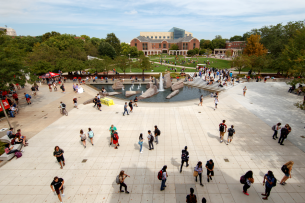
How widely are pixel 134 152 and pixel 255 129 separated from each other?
10254mm

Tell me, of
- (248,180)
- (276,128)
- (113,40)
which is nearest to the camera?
(248,180)

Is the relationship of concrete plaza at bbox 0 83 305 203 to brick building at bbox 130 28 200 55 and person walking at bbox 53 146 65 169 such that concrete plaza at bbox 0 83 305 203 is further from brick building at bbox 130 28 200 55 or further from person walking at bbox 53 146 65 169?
brick building at bbox 130 28 200 55

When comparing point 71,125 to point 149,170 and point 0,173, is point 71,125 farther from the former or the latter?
point 149,170

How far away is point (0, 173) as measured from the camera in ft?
30.1

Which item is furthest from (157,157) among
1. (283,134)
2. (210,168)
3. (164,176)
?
(283,134)

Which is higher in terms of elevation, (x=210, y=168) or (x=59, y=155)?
(x=59, y=155)

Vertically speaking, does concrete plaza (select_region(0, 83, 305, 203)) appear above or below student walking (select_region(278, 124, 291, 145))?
below

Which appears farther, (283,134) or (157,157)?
(283,134)

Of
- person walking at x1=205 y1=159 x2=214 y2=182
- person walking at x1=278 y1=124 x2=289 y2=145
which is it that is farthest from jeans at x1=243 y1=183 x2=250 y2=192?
person walking at x1=278 y1=124 x2=289 y2=145

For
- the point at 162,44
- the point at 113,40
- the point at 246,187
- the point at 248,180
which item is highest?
the point at 162,44

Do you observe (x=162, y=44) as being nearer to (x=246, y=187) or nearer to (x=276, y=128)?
(x=276, y=128)

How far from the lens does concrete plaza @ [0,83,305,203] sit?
7633mm

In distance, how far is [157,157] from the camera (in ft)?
33.2

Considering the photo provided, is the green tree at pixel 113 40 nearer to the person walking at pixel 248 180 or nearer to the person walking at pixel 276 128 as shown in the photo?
the person walking at pixel 276 128
